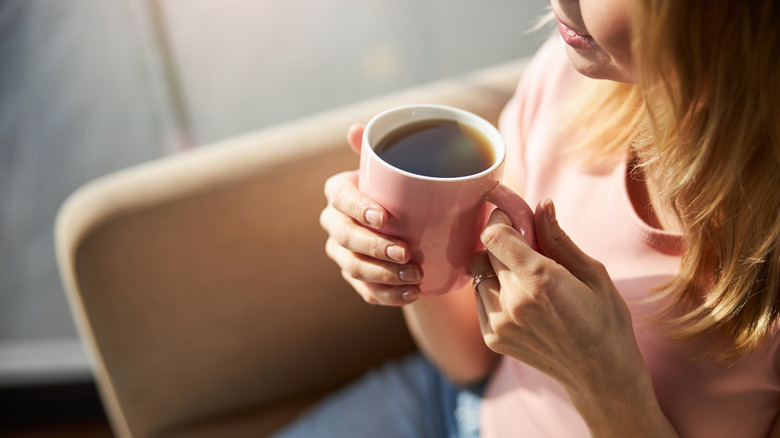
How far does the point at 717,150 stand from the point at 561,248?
171mm

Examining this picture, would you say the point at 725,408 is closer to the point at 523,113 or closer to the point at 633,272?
the point at 633,272

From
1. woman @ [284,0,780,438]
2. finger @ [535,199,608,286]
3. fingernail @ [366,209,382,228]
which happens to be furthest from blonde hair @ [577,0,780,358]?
fingernail @ [366,209,382,228]

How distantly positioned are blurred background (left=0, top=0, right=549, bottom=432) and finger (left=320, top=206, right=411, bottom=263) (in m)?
1.02

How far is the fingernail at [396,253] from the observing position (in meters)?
0.64

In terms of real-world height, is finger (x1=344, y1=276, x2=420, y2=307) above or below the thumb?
below

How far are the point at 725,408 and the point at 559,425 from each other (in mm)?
207

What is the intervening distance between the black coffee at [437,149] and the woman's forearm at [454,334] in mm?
Result: 287

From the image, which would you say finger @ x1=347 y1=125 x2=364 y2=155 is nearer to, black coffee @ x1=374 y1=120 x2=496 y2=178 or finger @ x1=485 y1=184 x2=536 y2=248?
black coffee @ x1=374 y1=120 x2=496 y2=178

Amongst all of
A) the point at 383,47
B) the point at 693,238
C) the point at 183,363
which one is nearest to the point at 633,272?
the point at 693,238

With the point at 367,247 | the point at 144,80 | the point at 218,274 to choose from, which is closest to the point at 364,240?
the point at 367,247

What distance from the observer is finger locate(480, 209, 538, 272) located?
59 cm

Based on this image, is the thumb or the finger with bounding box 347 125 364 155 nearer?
the thumb

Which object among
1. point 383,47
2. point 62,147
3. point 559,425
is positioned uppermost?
point 383,47

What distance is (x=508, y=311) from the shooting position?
0.63 meters
